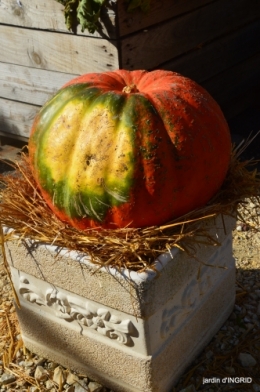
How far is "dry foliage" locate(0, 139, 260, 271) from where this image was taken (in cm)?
207

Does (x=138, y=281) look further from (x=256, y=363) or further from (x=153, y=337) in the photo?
(x=256, y=363)

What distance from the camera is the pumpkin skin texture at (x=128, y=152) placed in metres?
2.05

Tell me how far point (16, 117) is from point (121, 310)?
2.78 metres

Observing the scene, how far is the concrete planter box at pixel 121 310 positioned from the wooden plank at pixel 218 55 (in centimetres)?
189

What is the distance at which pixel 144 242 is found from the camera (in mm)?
2062

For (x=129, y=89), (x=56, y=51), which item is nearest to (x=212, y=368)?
(x=129, y=89)

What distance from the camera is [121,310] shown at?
210 cm

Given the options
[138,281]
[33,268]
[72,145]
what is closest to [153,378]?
[138,281]

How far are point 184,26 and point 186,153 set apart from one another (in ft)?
6.92

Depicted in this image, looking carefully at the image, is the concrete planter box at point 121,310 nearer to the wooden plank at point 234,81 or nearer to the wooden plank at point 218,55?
the wooden plank at point 218,55

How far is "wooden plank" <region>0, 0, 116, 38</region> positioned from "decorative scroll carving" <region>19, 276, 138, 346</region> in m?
1.66

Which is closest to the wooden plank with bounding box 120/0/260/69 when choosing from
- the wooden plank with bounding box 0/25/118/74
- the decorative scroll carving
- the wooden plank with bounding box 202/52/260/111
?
the wooden plank with bounding box 0/25/118/74

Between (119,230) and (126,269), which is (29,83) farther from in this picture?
(126,269)

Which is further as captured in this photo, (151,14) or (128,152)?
(151,14)
